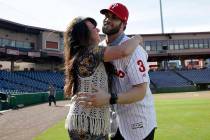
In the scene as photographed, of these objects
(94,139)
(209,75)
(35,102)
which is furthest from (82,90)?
(209,75)

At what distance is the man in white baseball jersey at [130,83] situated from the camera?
3.62 m

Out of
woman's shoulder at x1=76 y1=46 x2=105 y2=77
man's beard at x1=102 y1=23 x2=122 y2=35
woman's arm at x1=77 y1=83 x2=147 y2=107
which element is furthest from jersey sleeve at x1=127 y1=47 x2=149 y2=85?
woman's shoulder at x1=76 y1=46 x2=105 y2=77

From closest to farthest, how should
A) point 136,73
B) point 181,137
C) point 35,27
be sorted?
point 136,73
point 181,137
point 35,27

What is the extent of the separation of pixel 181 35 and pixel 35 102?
42.7 m

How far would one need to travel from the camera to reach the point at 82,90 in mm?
3332

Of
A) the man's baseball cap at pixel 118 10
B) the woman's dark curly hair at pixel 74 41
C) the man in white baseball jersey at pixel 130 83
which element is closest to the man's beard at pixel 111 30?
the man in white baseball jersey at pixel 130 83

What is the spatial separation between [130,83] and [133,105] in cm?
28

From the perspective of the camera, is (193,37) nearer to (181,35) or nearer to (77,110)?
(181,35)

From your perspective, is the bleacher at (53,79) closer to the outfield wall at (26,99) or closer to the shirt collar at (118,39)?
the outfield wall at (26,99)

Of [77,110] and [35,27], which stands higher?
[35,27]

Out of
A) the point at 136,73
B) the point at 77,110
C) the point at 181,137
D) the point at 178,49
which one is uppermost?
the point at 178,49

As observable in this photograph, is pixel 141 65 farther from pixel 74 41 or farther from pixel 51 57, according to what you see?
pixel 51 57

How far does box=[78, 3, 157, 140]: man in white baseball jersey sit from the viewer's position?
3621 millimetres

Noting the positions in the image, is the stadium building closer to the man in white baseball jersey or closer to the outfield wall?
the outfield wall
